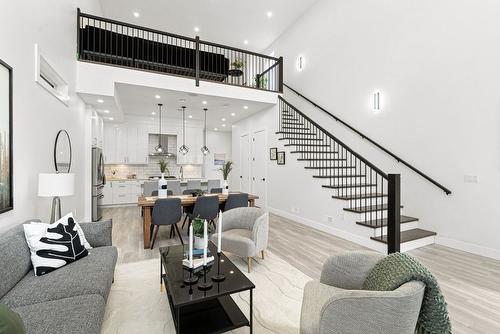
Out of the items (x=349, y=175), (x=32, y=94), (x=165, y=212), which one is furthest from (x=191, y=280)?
(x=349, y=175)

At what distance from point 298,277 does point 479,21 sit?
4.58 metres

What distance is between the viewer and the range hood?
28.3 ft

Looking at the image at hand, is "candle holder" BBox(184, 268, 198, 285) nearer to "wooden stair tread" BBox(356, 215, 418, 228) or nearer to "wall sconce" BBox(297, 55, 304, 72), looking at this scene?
"wooden stair tread" BBox(356, 215, 418, 228)

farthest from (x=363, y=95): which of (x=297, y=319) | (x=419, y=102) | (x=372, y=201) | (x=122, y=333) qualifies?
(x=122, y=333)

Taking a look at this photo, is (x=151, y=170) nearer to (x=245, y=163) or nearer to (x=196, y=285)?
(x=245, y=163)

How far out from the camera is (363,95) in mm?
5391

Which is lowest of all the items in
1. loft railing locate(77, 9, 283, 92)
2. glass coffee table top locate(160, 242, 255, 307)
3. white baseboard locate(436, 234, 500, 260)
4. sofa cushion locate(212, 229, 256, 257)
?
white baseboard locate(436, 234, 500, 260)

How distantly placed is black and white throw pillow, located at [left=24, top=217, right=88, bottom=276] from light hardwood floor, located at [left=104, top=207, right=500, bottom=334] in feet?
4.11

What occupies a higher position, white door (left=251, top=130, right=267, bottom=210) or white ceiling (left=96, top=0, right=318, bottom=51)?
white ceiling (left=96, top=0, right=318, bottom=51)

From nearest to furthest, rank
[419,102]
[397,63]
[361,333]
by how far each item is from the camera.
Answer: [361,333] → [419,102] → [397,63]

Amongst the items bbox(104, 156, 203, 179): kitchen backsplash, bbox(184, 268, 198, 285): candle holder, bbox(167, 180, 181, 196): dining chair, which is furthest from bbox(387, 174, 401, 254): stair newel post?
bbox(104, 156, 203, 179): kitchen backsplash

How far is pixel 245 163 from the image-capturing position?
834 centimetres

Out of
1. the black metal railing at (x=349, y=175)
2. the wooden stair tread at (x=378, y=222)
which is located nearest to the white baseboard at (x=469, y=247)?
the wooden stair tread at (x=378, y=222)

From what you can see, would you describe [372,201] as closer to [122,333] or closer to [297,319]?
[297,319]
